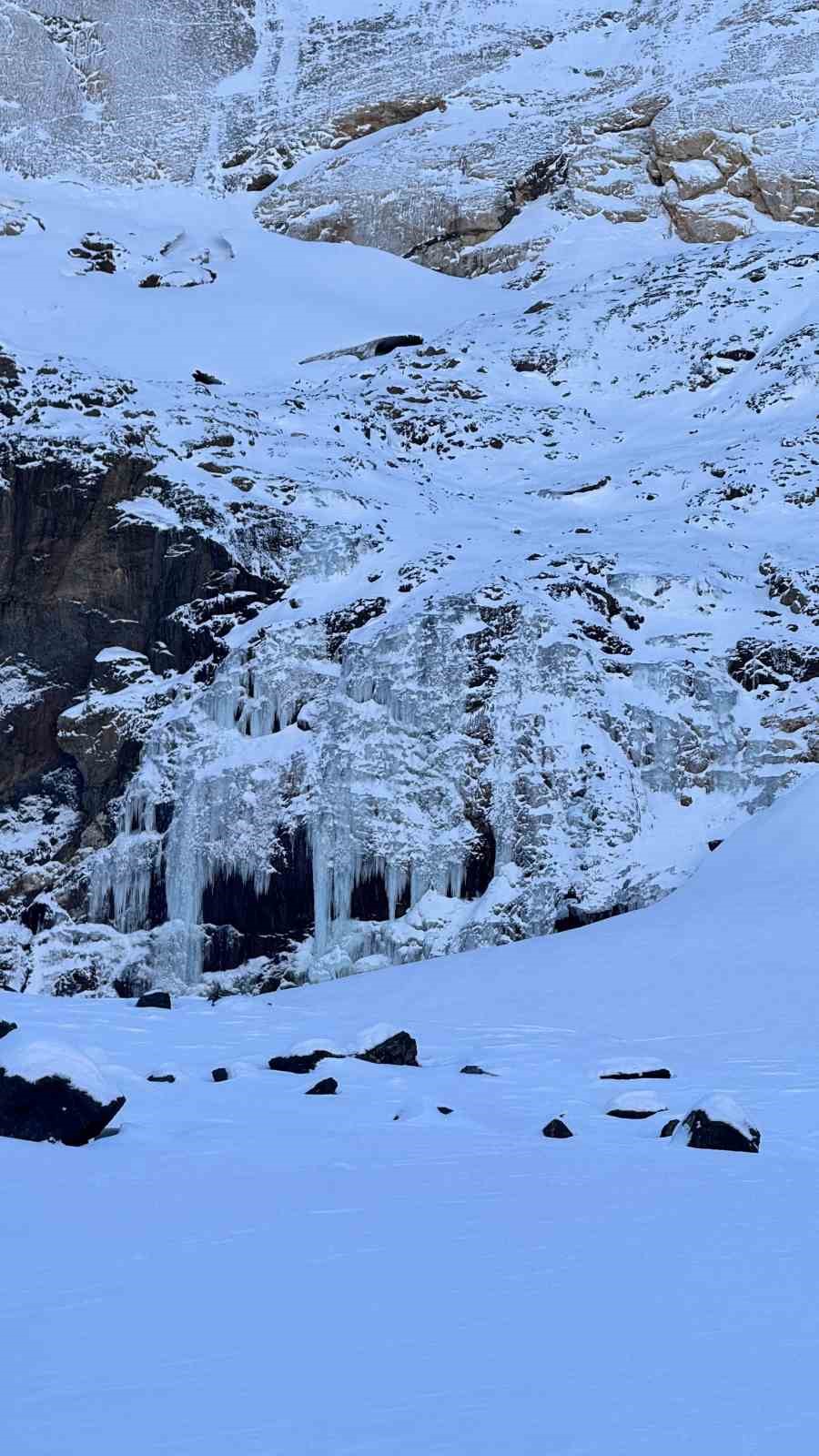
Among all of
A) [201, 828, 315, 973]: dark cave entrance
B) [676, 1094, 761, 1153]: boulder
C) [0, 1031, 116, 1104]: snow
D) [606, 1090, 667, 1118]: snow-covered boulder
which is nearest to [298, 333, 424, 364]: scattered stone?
[201, 828, 315, 973]: dark cave entrance

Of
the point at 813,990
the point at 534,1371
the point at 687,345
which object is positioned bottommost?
the point at 813,990

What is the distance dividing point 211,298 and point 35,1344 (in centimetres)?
3520

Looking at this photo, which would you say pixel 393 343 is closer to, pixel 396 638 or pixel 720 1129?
pixel 396 638

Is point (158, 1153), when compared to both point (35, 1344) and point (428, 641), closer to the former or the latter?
point (35, 1344)

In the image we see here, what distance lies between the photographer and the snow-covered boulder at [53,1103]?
570cm

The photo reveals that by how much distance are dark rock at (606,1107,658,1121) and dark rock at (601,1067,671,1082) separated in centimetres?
162

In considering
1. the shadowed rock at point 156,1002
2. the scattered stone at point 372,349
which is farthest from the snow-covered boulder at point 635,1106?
the scattered stone at point 372,349

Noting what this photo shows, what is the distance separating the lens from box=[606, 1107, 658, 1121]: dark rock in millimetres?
7629

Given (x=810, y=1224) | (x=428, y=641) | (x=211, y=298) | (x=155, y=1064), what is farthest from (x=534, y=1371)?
(x=211, y=298)

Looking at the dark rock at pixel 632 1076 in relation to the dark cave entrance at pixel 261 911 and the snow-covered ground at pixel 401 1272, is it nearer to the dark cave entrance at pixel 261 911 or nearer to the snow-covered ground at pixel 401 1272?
the snow-covered ground at pixel 401 1272

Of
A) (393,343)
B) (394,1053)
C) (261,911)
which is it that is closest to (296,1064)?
(394,1053)

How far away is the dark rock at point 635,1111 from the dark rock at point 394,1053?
69.8 inches

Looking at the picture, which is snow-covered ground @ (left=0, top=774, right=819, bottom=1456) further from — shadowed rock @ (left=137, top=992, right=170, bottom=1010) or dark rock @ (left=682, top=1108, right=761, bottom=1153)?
shadowed rock @ (left=137, top=992, right=170, bottom=1010)

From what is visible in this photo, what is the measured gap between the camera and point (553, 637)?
69.7 ft
